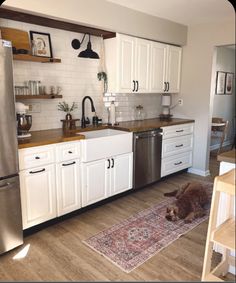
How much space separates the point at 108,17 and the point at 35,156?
1755mm

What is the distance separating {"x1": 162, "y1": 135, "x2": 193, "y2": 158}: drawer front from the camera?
Result: 360 cm

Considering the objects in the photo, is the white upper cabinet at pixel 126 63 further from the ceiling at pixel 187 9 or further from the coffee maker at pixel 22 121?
the coffee maker at pixel 22 121

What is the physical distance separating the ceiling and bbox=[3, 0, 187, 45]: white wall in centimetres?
9

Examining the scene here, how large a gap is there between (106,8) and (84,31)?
1.16ft

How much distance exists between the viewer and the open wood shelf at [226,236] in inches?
57.9

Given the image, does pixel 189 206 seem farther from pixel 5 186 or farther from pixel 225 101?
pixel 225 101

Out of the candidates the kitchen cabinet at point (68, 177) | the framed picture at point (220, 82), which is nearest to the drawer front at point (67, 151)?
the kitchen cabinet at point (68, 177)

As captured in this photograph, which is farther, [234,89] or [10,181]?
[234,89]

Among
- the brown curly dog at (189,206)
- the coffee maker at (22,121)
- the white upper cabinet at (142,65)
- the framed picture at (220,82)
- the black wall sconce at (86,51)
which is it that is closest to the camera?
the coffee maker at (22,121)

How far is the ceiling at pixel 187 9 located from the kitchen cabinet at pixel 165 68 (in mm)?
416

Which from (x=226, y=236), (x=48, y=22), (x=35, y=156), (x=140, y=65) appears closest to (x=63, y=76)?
(x=48, y=22)

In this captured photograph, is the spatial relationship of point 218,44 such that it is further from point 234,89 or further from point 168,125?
point 234,89

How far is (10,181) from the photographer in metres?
2.00

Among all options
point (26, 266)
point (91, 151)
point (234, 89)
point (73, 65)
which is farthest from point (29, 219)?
point (234, 89)
